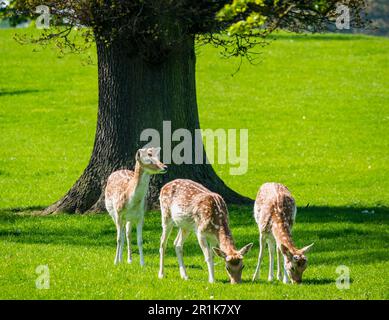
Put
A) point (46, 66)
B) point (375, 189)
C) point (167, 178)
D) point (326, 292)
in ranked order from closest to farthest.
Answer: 1. point (326, 292)
2. point (167, 178)
3. point (375, 189)
4. point (46, 66)

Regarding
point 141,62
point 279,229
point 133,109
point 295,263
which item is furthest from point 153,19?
point 295,263

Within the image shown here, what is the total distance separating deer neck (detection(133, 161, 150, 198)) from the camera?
558 inches

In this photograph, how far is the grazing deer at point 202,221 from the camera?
12711mm

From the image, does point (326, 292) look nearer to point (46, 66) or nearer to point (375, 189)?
point (375, 189)

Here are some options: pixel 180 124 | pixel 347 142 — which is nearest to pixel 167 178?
pixel 180 124

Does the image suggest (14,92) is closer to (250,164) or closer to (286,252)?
(250,164)

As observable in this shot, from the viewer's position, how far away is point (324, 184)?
25984 mm

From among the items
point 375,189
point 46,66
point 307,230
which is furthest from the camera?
point 46,66

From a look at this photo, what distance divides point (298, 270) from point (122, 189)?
11.2ft

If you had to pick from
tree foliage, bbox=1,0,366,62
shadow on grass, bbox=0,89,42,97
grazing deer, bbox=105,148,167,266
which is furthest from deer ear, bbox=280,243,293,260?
shadow on grass, bbox=0,89,42,97

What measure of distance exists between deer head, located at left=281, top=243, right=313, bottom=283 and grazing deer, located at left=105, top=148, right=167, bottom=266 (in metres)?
2.32

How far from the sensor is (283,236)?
43.0 ft

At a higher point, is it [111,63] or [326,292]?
[111,63]

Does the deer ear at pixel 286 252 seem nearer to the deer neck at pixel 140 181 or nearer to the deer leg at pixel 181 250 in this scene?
the deer leg at pixel 181 250
